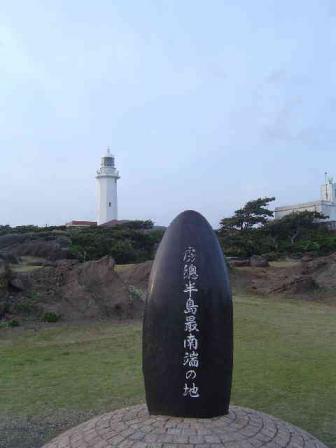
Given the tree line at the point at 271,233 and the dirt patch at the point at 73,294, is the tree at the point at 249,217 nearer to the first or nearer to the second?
the tree line at the point at 271,233

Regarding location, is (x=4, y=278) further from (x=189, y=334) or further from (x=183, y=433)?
(x=183, y=433)

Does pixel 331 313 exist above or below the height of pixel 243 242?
below

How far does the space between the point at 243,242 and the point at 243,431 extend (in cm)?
3045

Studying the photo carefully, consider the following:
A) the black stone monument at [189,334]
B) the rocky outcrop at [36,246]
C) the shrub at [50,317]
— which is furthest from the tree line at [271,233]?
the black stone monument at [189,334]

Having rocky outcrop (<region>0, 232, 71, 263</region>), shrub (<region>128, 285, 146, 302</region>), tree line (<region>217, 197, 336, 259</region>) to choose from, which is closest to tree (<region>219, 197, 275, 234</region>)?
tree line (<region>217, 197, 336, 259</region>)

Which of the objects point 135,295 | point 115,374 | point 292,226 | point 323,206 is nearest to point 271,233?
point 292,226

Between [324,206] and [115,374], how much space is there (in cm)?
4178

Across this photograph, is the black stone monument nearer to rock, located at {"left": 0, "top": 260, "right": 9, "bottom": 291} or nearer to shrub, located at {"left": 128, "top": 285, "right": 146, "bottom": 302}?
rock, located at {"left": 0, "top": 260, "right": 9, "bottom": 291}

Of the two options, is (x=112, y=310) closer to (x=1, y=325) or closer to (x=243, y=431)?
(x=1, y=325)

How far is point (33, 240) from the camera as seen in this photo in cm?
3403

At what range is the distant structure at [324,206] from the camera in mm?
47169

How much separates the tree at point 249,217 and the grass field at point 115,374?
2603cm

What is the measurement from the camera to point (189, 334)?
16.1 feet

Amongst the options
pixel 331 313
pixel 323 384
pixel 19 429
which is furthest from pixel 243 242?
pixel 19 429
